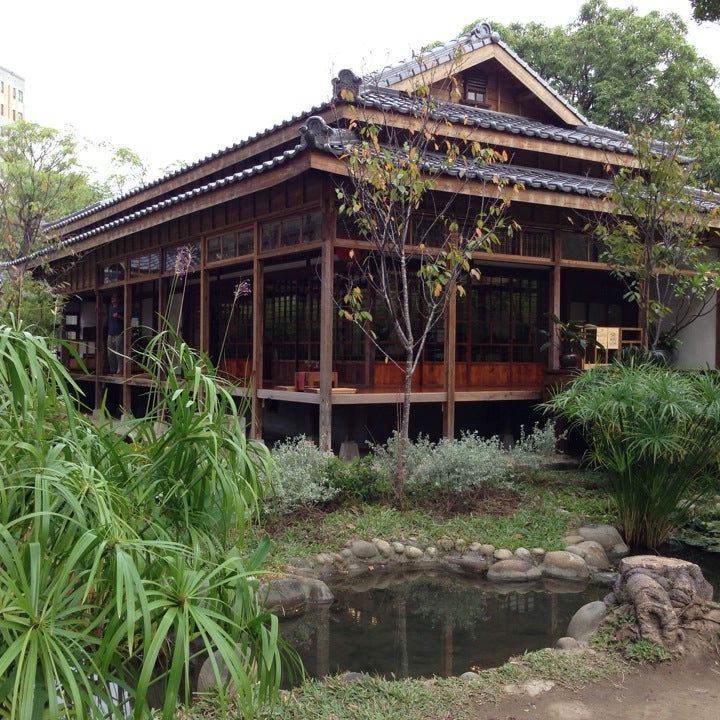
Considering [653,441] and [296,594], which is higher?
[653,441]

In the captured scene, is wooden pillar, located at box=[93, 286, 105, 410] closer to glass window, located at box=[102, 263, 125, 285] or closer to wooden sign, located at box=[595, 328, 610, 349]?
glass window, located at box=[102, 263, 125, 285]

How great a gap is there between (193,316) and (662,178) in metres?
10.6

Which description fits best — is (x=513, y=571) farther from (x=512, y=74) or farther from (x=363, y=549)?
(x=512, y=74)

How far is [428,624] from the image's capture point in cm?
620

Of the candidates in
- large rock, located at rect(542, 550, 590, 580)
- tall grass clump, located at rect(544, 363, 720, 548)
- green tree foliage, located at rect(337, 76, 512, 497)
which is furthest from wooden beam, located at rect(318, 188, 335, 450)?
large rock, located at rect(542, 550, 590, 580)

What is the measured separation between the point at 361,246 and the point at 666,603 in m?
5.90

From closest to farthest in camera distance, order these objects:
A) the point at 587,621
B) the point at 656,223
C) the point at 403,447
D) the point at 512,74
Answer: the point at 587,621 → the point at 403,447 → the point at 656,223 → the point at 512,74

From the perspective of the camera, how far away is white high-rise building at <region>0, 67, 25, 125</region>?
7131 centimetres

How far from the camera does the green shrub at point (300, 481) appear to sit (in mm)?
7828

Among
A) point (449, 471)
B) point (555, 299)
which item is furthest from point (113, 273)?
point (449, 471)

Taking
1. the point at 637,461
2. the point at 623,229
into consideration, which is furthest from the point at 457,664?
the point at 623,229

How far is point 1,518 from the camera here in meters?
2.79

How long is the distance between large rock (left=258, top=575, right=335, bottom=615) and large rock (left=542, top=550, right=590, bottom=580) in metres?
2.11

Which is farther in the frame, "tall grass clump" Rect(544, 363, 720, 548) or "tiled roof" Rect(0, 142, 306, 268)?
"tiled roof" Rect(0, 142, 306, 268)
